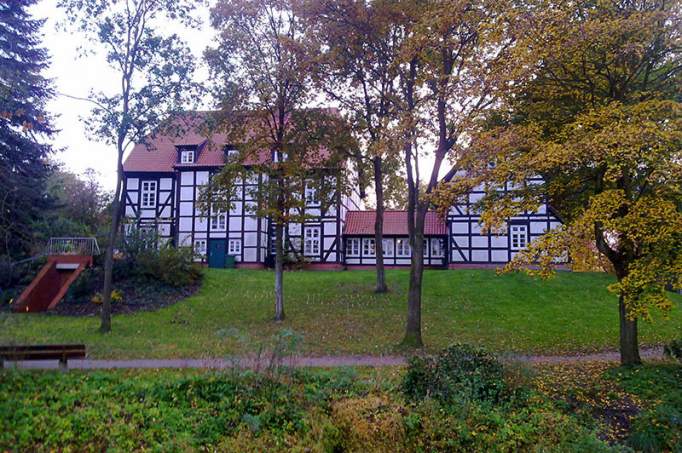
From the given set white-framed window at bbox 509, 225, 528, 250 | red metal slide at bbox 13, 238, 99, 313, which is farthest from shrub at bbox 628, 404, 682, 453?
white-framed window at bbox 509, 225, 528, 250

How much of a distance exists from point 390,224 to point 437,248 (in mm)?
3393

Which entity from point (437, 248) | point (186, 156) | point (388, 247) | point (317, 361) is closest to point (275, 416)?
point (317, 361)

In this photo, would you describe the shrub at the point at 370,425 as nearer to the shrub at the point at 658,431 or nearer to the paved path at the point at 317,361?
the paved path at the point at 317,361

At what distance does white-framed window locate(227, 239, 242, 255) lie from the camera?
109ft

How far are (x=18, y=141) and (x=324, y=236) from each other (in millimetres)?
17381

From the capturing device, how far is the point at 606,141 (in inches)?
351

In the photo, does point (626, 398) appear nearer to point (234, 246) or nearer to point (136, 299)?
point (136, 299)

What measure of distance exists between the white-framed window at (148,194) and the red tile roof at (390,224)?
12.9m

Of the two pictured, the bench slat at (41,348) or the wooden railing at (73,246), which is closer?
the bench slat at (41,348)

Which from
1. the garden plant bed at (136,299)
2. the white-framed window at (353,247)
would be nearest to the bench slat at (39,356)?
the garden plant bed at (136,299)

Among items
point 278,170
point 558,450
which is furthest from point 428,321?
point 558,450

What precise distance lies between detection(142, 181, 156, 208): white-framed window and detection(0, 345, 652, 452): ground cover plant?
28.3 m

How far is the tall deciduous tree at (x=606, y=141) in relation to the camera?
9.04 metres

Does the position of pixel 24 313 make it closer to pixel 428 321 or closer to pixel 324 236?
pixel 428 321
